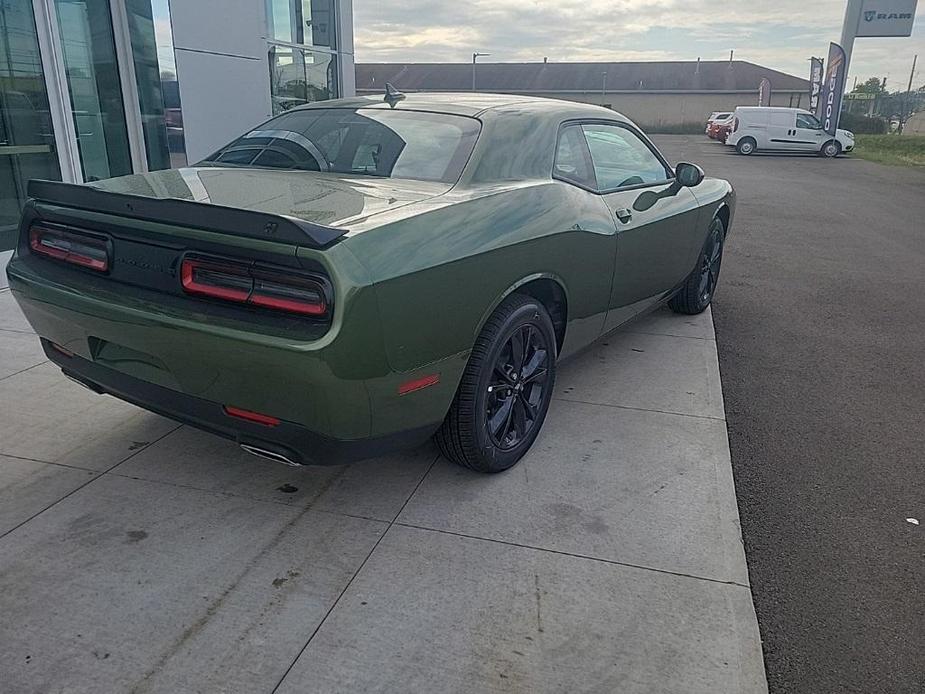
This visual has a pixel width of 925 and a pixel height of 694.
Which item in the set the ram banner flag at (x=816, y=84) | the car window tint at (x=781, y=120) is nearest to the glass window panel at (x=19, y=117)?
the car window tint at (x=781, y=120)

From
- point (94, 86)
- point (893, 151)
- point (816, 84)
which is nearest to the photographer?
point (94, 86)

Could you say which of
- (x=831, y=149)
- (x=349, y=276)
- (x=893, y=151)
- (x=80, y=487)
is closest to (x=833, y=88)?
(x=831, y=149)

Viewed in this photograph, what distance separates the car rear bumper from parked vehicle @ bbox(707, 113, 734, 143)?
30.8 m

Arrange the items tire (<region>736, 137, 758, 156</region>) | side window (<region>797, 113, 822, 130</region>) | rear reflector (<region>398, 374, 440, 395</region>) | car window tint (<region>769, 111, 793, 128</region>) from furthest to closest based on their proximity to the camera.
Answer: tire (<region>736, 137, 758, 156</region>) → car window tint (<region>769, 111, 793, 128</region>) → side window (<region>797, 113, 822, 130</region>) → rear reflector (<region>398, 374, 440, 395</region>)

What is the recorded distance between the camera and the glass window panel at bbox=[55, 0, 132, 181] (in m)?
6.41

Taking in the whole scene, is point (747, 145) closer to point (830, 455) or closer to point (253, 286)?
point (830, 455)

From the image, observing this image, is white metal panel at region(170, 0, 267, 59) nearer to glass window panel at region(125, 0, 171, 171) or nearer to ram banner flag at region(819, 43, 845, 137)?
glass window panel at region(125, 0, 171, 171)

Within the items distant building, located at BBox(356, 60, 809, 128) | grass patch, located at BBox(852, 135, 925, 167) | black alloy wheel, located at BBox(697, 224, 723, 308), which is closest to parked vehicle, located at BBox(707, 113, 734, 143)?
grass patch, located at BBox(852, 135, 925, 167)

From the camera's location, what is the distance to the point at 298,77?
945 centimetres

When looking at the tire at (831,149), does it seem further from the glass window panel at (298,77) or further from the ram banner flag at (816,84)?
the glass window panel at (298,77)

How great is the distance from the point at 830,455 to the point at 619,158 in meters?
1.93

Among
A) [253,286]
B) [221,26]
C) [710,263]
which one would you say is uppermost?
[221,26]

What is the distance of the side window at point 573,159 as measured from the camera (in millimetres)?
3451

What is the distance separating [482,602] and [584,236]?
1737 mm
